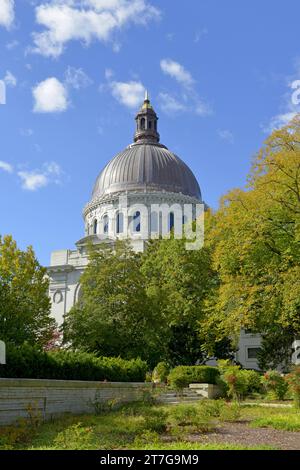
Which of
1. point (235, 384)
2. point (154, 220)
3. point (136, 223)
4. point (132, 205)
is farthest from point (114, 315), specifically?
point (132, 205)

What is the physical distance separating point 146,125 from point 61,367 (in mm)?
71169

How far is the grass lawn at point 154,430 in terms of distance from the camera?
38.3 ft

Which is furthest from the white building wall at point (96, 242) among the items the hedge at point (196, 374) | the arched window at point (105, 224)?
the hedge at point (196, 374)

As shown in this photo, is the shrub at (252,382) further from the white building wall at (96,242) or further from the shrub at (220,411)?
the white building wall at (96,242)

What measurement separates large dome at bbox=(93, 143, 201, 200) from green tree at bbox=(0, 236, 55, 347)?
35.4m

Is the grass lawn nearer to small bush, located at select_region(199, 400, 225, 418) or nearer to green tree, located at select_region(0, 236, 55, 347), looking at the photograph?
small bush, located at select_region(199, 400, 225, 418)

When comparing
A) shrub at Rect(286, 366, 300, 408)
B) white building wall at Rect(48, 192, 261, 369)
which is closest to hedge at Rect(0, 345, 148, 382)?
shrub at Rect(286, 366, 300, 408)

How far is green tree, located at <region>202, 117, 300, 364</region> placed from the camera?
23.9m

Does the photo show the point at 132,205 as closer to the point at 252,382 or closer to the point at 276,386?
the point at 252,382

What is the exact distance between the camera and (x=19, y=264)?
118ft

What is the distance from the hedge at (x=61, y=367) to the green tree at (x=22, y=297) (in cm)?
1108
